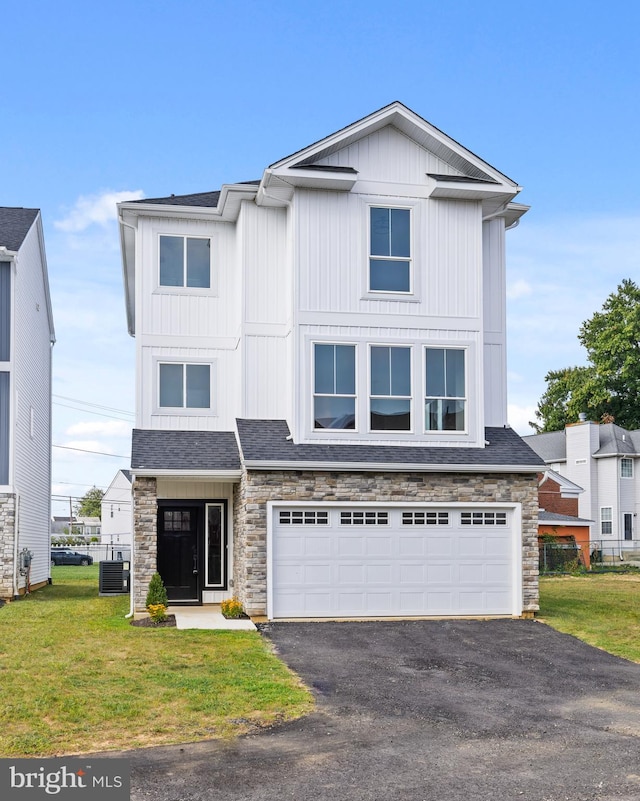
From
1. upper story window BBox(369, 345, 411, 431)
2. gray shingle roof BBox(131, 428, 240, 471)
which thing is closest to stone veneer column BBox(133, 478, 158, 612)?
gray shingle roof BBox(131, 428, 240, 471)

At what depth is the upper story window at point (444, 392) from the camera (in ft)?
61.3

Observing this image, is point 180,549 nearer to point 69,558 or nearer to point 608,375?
point 69,558

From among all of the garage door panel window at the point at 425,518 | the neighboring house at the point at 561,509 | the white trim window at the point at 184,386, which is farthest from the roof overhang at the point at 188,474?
the neighboring house at the point at 561,509

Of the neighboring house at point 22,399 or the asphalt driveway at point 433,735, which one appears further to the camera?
the neighboring house at point 22,399

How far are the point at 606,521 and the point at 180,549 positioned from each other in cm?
3362

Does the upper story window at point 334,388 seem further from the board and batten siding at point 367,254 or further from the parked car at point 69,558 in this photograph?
the parked car at point 69,558

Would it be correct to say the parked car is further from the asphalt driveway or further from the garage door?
the asphalt driveway

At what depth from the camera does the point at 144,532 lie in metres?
17.8

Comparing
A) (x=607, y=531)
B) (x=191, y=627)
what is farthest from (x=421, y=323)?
(x=607, y=531)

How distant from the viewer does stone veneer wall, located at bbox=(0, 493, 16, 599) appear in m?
21.2

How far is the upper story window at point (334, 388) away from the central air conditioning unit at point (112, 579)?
26.5 feet

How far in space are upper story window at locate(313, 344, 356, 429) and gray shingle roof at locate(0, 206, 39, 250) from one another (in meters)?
8.87

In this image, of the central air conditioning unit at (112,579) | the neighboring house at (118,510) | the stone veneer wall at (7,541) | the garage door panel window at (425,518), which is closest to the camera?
the garage door panel window at (425,518)

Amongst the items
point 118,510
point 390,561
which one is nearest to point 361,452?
point 390,561
